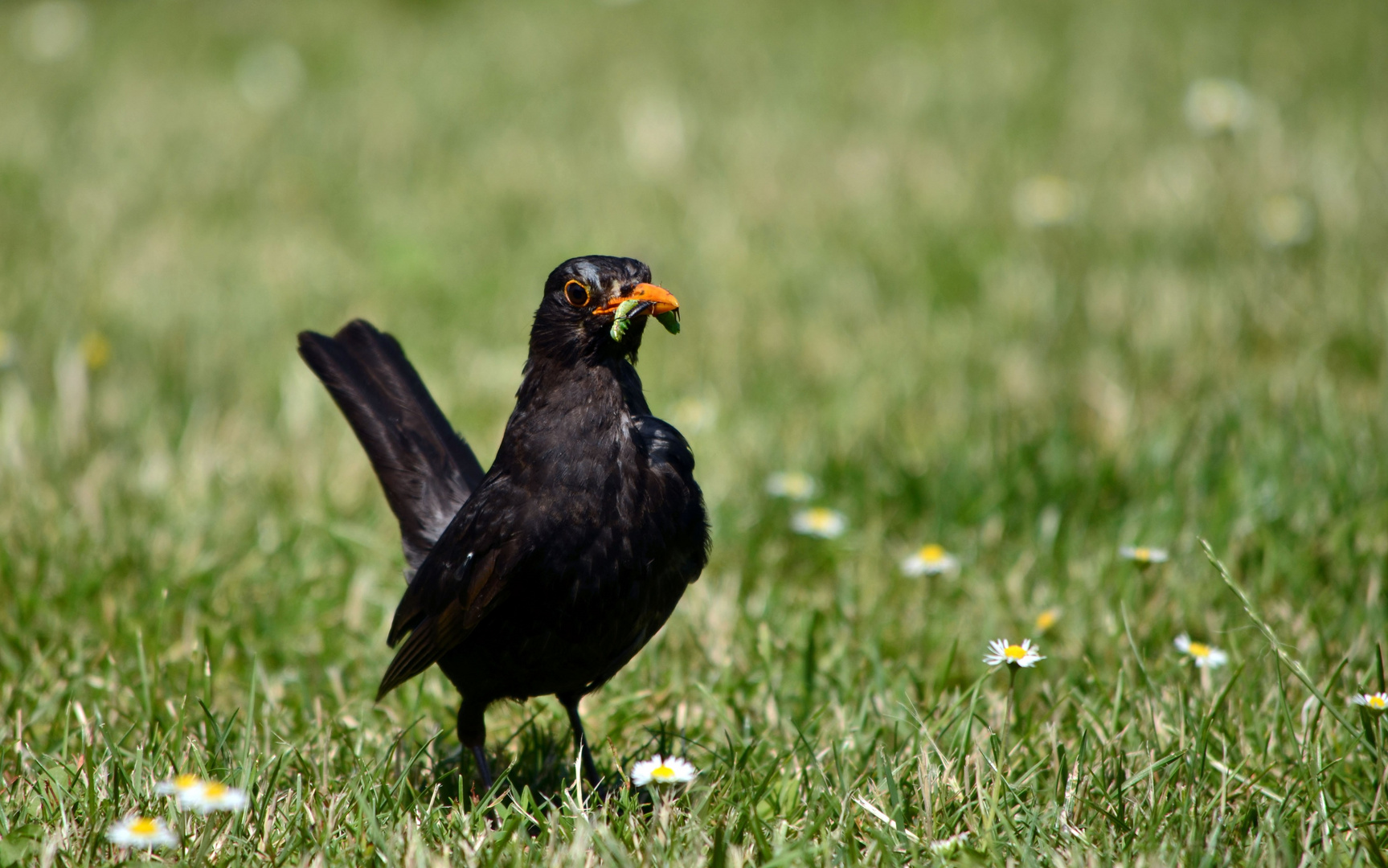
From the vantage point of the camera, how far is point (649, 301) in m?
2.51

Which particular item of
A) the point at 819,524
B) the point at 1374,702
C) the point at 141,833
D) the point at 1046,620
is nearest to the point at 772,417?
the point at 819,524

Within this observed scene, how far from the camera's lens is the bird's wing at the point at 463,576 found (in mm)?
2553

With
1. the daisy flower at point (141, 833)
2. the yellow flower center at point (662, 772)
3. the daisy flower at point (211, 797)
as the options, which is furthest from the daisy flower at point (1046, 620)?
the daisy flower at point (141, 833)

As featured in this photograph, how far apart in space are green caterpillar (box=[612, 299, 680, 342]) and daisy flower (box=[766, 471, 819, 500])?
1541 mm

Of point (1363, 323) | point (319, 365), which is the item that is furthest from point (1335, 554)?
point (319, 365)

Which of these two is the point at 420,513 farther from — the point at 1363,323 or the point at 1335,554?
the point at 1363,323

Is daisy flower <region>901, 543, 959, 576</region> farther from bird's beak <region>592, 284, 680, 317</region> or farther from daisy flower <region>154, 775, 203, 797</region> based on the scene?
daisy flower <region>154, 775, 203, 797</region>

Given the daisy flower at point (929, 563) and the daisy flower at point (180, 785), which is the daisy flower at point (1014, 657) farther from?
the daisy flower at point (180, 785)

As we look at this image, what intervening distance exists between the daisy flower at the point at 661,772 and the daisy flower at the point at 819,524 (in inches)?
51.4

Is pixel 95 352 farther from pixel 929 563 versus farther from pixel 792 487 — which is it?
pixel 929 563

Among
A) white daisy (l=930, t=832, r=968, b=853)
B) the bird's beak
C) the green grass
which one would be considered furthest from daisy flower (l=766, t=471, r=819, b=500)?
white daisy (l=930, t=832, r=968, b=853)

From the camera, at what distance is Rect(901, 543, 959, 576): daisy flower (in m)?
3.41

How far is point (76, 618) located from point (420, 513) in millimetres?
1031

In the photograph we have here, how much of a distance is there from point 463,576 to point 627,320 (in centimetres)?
65
